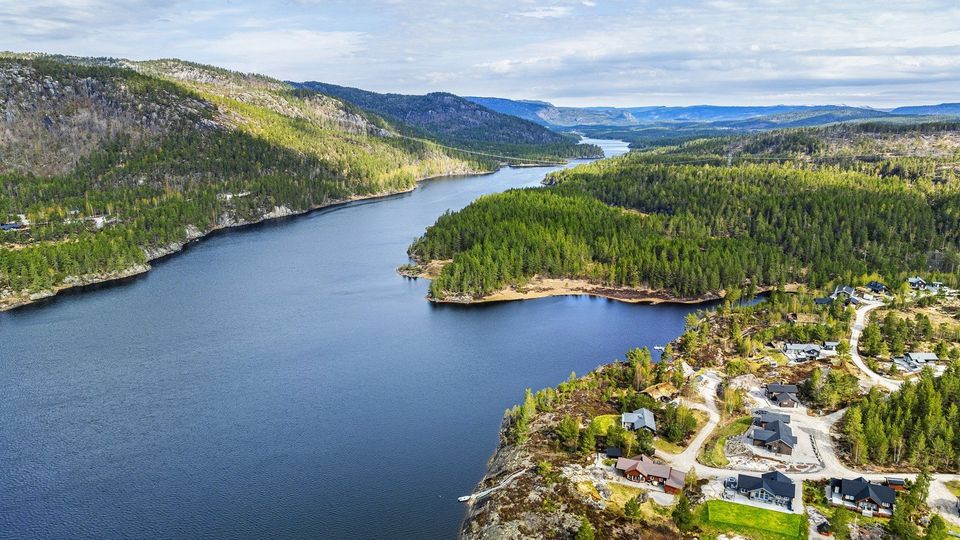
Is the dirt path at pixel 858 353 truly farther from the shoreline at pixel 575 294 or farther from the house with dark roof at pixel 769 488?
the house with dark roof at pixel 769 488

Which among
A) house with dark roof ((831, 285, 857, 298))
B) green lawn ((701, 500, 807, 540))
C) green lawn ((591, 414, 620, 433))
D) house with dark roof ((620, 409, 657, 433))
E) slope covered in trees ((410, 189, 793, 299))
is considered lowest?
green lawn ((701, 500, 807, 540))

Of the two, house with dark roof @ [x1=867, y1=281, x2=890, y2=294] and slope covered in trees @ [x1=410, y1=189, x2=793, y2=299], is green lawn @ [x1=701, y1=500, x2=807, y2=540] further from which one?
house with dark roof @ [x1=867, y1=281, x2=890, y2=294]

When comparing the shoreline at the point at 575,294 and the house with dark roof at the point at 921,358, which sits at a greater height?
the shoreline at the point at 575,294

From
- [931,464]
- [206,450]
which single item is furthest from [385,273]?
[931,464]

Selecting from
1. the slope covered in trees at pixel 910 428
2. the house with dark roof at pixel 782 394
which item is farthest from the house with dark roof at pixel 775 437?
the house with dark roof at pixel 782 394

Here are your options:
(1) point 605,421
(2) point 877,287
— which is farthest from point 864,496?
(2) point 877,287

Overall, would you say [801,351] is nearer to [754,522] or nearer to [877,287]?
[877,287]

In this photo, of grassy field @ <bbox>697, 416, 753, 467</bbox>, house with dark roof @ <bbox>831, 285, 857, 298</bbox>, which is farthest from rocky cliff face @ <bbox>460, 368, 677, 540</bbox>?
house with dark roof @ <bbox>831, 285, 857, 298</bbox>
